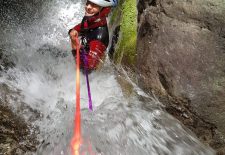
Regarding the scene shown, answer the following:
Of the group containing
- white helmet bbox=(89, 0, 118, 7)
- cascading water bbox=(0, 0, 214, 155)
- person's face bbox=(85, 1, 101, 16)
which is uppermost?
white helmet bbox=(89, 0, 118, 7)

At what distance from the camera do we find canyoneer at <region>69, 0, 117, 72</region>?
16.4ft

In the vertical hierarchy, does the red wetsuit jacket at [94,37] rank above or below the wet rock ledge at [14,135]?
above

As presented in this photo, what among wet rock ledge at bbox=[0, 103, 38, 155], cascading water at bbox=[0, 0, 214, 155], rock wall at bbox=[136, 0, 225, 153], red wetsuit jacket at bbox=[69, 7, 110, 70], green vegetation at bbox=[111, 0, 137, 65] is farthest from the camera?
green vegetation at bbox=[111, 0, 137, 65]

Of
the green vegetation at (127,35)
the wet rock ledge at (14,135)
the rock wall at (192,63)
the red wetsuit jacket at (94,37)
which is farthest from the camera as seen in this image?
the green vegetation at (127,35)

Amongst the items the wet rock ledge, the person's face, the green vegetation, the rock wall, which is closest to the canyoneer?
the person's face

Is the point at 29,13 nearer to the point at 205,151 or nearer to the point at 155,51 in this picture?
the point at 155,51

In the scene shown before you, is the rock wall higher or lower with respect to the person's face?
lower

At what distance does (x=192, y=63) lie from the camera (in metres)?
3.96

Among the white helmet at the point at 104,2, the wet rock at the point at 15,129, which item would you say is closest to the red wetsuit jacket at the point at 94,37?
the white helmet at the point at 104,2

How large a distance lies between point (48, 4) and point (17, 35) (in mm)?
1833

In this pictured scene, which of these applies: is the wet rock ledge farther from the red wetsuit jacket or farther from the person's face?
the person's face

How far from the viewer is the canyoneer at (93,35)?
16.4 ft

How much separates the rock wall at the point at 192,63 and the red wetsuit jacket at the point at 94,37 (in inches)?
40.8

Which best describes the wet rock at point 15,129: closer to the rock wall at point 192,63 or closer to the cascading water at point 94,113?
the cascading water at point 94,113
